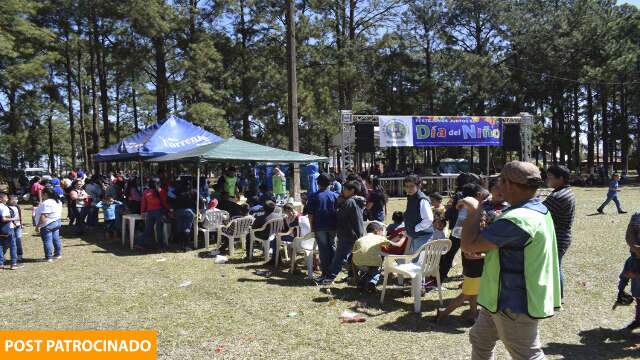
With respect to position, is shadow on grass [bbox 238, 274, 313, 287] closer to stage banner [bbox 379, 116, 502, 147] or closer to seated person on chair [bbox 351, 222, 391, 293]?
seated person on chair [bbox 351, 222, 391, 293]

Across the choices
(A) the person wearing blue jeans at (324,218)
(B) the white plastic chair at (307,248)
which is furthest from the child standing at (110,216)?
(A) the person wearing blue jeans at (324,218)

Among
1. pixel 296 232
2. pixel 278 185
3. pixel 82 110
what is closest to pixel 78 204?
pixel 278 185

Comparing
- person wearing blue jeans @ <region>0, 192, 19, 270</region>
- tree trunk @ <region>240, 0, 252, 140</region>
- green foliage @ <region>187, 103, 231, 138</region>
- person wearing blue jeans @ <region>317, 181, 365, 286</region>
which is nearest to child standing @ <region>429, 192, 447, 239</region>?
person wearing blue jeans @ <region>317, 181, 365, 286</region>

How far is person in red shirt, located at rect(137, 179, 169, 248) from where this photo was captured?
9516 mm

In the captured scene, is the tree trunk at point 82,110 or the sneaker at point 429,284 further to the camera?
the tree trunk at point 82,110

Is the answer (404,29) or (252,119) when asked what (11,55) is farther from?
(404,29)

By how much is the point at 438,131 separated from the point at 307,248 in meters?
14.2

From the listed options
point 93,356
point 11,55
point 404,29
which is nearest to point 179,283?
point 93,356

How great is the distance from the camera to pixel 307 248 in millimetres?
7051

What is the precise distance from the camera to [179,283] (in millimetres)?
6801

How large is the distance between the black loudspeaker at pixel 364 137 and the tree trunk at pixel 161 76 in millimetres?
9587

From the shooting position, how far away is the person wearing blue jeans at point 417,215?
542cm

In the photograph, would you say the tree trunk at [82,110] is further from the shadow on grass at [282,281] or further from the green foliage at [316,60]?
the shadow on grass at [282,281]

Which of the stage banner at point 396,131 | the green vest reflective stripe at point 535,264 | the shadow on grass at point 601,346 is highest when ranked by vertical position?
the stage banner at point 396,131
